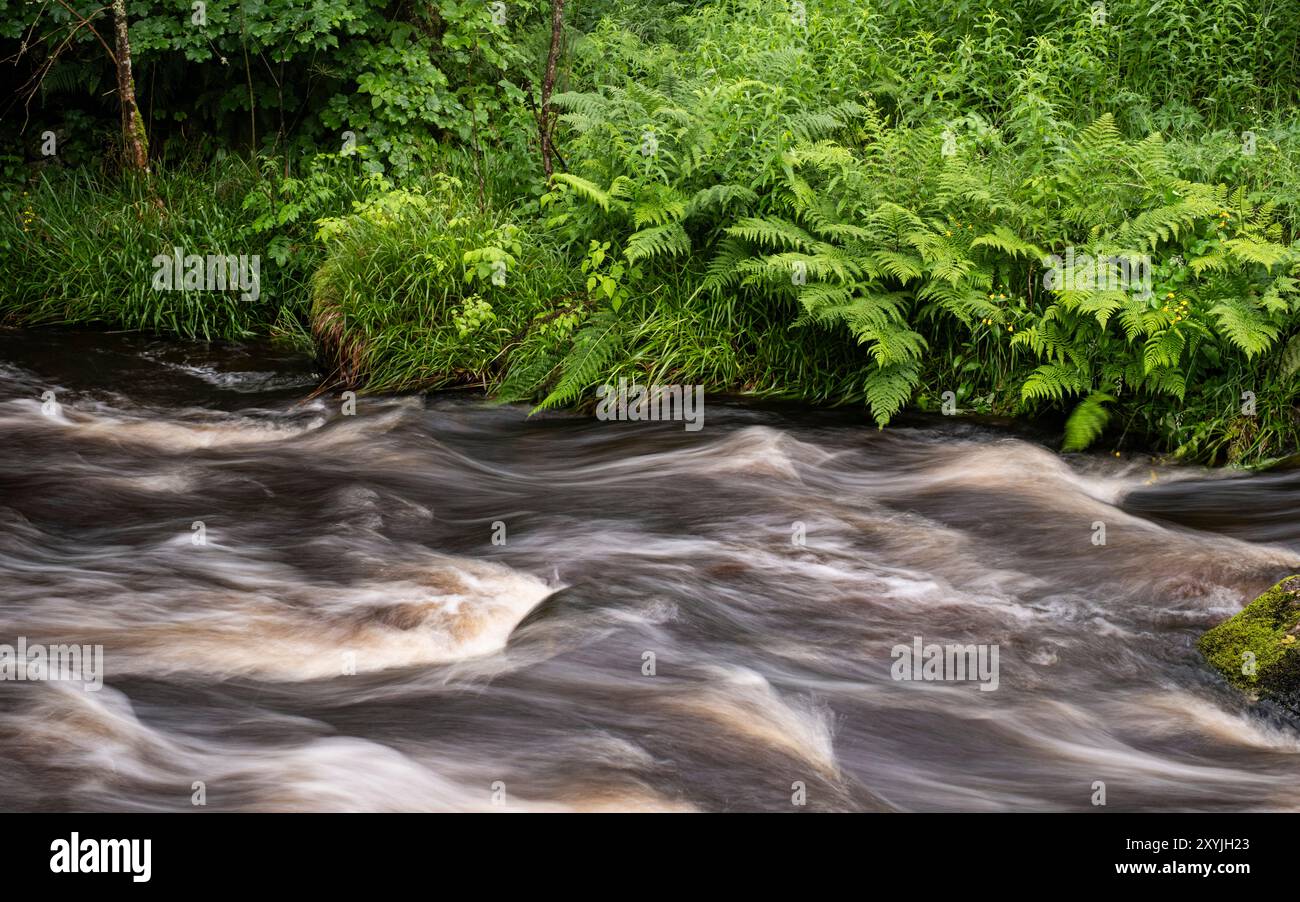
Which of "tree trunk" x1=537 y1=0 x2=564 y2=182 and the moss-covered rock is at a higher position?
"tree trunk" x1=537 y1=0 x2=564 y2=182

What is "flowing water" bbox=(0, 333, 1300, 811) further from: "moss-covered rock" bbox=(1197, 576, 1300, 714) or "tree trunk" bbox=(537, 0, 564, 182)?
"tree trunk" bbox=(537, 0, 564, 182)

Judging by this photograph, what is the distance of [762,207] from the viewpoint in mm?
7809

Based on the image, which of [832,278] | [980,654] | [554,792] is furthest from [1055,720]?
[832,278]

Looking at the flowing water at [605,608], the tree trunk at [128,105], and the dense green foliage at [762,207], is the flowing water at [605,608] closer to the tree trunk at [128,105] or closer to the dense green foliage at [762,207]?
the dense green foliage at [762,207]

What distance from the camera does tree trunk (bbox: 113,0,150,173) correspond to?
30.4 feet

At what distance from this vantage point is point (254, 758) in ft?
12.9

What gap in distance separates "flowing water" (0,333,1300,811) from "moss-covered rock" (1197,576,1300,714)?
0.10 meters

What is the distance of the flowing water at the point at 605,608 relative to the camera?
3.96m

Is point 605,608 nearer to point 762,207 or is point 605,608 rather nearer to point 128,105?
point 762,207

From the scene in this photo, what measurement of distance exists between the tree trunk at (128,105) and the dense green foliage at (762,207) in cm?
21

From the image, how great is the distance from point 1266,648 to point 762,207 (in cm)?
436

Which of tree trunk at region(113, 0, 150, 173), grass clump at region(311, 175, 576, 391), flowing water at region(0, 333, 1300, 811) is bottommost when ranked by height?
flowing water at region(0, 333, 1300, 811)

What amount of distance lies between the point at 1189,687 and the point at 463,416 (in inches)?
186

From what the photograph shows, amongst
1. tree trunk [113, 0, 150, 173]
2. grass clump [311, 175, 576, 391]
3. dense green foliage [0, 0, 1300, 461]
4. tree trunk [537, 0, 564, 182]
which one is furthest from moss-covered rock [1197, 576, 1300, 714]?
tree trunk [113, 0, 150, 173]
